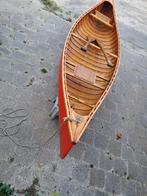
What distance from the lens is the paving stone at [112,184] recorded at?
605 centimetres

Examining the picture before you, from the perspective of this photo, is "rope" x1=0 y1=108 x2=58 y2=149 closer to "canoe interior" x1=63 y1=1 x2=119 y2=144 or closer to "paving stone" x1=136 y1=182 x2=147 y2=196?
"canoe interior" x1=63 y1=1 x2=119 y2=144

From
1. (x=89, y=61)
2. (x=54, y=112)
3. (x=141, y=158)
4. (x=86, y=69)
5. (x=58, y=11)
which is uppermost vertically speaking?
(x=86, y=69)

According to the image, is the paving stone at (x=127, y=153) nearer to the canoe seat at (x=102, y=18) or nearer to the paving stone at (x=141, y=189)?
the paving stone at (x=141, y=189)

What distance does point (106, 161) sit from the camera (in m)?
6.52

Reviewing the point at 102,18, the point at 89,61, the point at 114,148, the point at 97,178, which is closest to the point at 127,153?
the point at 114,148

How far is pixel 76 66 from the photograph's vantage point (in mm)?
6918

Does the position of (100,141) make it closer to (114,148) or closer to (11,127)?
(114,148)

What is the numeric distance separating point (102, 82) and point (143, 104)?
226 centimetres

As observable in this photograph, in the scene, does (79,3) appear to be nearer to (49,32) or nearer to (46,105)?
(49,32)

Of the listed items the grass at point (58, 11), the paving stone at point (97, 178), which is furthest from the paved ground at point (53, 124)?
the grass at point (58, 11)

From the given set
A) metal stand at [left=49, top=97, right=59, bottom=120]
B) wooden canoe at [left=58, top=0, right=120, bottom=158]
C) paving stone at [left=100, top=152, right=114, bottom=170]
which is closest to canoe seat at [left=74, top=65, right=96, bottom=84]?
wooden canoe at [left=58, top=0, right=120, bottom=158]

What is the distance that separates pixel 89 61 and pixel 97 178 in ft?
10.2

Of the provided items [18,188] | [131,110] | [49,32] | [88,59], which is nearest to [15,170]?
[18,188]

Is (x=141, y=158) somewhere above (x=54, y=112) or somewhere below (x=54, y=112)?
below
